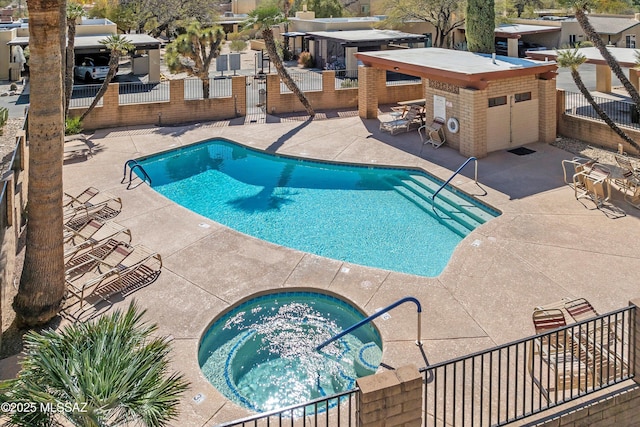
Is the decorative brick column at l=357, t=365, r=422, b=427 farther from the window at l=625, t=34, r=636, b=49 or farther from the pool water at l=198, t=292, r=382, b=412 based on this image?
the window at l=625, t=34, r=636, b=49

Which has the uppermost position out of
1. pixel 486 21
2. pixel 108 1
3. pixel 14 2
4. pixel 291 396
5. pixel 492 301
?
pixel 14 2

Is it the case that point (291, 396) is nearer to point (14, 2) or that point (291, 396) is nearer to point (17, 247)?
point (17, 247)

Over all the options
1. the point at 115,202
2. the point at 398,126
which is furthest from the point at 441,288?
the point at 398,126

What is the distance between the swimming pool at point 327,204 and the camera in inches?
512

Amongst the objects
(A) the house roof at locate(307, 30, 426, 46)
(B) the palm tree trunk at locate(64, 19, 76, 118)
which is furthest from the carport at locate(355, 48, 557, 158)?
(A) the house roof at locate(307, 30, 426, 46)

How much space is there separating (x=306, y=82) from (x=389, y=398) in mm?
27960

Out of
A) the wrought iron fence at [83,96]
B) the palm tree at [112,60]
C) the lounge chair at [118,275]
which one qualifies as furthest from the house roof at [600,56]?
the wrought iron fence at [83,96]

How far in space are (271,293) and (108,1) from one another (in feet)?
165

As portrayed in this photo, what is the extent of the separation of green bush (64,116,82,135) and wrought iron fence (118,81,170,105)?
9.80 ft

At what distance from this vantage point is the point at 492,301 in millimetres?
9898

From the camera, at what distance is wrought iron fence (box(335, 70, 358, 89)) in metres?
29.1

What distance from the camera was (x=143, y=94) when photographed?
2842cm

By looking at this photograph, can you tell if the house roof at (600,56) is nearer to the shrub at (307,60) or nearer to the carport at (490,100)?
the carport at (490,100)

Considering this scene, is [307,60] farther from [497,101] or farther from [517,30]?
[497,101]
